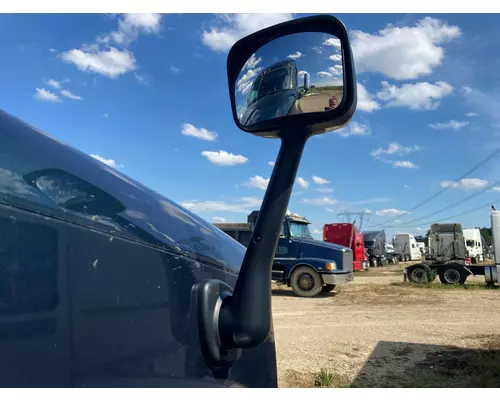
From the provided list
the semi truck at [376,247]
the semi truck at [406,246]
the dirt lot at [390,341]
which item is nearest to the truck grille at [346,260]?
the dirt lot at [390,341]

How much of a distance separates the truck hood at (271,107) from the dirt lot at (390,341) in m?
4.53

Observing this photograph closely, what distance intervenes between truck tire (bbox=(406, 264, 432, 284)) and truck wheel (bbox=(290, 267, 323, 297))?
6.38 metres

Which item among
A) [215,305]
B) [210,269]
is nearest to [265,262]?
[215,305]

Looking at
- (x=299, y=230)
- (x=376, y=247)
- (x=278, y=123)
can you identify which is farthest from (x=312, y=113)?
(x=376, y=247)

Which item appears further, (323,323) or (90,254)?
(323,323)

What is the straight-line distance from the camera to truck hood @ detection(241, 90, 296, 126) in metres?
1.21

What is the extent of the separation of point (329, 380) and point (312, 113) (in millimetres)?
4784

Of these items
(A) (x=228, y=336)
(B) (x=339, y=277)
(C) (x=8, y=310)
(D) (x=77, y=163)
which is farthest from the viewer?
(B) (x=339, y=277)

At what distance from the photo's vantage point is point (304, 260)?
14438mm

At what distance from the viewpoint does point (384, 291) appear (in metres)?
16.1

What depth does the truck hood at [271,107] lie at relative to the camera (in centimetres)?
121

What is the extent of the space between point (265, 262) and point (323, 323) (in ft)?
28.3

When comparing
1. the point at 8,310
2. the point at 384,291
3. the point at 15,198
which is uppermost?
the point at 15,198

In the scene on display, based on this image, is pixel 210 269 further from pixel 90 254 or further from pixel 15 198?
pixel 15 198
